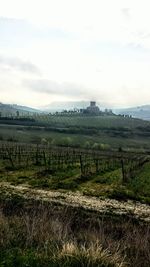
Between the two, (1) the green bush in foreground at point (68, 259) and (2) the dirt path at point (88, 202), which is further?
(2) the dirt path at point (88, 202)

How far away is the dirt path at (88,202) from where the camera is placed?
111 ft

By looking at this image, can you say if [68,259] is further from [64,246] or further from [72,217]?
[72,217]

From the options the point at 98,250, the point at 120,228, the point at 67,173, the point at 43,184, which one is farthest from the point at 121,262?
the point at 67,173

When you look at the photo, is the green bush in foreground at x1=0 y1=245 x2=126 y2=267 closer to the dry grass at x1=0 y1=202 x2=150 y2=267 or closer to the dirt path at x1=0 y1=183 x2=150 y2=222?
the dry grass at x1=0 y1=202 x2=150 y2=267

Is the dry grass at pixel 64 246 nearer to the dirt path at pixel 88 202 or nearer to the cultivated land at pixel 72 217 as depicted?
the cultivated land at pixel 72 217

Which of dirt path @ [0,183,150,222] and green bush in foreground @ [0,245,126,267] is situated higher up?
green bush in foreground @ [0,245,126,267]

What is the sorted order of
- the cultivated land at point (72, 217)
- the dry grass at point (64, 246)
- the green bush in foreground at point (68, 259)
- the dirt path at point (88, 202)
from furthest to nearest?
the dirt path at point (88, 202) → the cultivated land at point (72, 217) → the dry grass at point (64, 246) → the green bush in foreground at point (68, 259)

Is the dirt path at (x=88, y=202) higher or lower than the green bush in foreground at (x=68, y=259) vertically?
lower

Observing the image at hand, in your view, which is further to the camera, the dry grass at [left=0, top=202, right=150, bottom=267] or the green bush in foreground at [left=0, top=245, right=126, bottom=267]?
the dry grass at [left=0, top=202, right=150, bottom=267]

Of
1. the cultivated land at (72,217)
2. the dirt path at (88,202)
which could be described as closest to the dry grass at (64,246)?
the cultivated land at (72,217)

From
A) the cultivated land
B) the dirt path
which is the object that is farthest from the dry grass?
the dirt path

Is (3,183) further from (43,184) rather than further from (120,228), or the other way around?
(120,228)

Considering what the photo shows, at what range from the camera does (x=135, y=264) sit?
573 inches

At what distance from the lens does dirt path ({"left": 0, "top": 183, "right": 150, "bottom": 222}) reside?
111 ft
